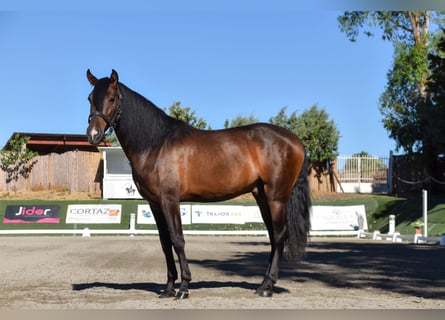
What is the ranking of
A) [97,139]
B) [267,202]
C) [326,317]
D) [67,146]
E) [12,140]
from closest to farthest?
1. [326,317]
2. [97,139]
3. [267,202]
4. [12,140]
5. [67,146]

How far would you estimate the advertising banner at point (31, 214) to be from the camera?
79.8 ft

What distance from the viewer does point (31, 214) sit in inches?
961

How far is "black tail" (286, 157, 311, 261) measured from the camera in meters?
6.61

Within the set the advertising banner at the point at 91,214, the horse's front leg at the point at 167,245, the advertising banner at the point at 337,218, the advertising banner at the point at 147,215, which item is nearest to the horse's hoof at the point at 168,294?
the horse's front leg at the point at 167,245

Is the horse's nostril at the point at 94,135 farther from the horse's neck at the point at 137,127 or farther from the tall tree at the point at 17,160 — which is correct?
the tall tree at the point at 17,160

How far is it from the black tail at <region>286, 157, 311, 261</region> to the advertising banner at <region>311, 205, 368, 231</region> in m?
18.5

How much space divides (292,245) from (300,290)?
0.55 metres

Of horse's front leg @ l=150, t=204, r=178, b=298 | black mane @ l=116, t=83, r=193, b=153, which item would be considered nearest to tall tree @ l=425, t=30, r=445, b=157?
black mane @ l=116, t=83, r=193, b=153

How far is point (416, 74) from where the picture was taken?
108ft

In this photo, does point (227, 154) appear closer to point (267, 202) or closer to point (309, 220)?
point (267, 202)

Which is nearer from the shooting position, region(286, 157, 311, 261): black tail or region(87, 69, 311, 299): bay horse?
region(87, 69, 311, 299): bay horse

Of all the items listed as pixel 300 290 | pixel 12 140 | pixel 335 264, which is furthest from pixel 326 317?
pixel 12 140

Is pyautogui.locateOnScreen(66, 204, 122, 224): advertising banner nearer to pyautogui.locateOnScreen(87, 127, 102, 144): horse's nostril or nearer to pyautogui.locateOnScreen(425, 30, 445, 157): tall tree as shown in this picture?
pyautogui.locateOnScreen(425, 30, 445, 157): tall tree

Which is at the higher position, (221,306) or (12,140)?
(12,140)
